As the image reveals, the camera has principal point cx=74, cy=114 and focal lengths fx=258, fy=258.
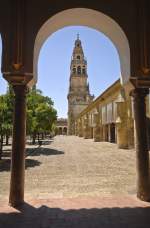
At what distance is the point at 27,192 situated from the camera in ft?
22.9

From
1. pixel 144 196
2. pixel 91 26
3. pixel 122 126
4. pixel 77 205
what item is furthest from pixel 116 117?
pixel 77 205

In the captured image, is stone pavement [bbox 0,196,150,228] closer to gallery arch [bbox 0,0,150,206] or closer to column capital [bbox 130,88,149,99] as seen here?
gallery arch [bbox 0,0,150,206]

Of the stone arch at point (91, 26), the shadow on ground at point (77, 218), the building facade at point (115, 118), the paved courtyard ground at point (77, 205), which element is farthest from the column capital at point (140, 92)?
the building facade at point (115, 118)

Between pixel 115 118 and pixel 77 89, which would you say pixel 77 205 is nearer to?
pixel 115 118

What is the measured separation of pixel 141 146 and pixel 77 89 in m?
92.9

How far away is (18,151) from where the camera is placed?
18.8ft

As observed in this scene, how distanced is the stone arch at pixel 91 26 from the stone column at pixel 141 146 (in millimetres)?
554

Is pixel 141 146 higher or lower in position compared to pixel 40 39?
lower

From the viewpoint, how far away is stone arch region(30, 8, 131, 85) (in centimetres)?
627

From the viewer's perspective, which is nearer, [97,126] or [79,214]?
[79,214]

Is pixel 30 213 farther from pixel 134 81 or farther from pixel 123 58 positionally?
pixel 123 58

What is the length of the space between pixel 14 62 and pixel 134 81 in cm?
282

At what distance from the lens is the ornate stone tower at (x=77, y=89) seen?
95.1 metres

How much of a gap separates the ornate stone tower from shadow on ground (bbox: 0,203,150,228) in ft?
297
